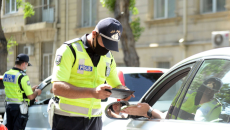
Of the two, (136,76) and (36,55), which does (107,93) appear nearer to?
(136,76)

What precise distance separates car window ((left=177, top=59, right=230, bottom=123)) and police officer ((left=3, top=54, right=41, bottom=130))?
338cm

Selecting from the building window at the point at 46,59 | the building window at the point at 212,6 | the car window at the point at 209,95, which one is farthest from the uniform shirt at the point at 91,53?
the building window at the point at 46,59

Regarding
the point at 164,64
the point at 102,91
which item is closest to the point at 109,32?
the point at 102,91

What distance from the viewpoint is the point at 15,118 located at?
5.21 meters

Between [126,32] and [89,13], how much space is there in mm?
7811

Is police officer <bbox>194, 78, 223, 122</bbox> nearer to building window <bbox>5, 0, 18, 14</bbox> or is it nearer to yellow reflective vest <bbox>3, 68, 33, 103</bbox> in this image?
yellow reflective vest <bbox>3, 68, 33, 103</bbox>

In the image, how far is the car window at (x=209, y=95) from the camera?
201cm

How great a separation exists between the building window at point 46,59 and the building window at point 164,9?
7.75m

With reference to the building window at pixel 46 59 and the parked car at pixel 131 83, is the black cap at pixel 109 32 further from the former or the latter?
the building window at pixel 46 59

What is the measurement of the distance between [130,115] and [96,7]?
46.7 feet

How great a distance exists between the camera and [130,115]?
279cm

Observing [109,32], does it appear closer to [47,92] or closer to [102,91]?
[102,91]

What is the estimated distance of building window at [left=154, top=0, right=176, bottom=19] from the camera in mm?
13414

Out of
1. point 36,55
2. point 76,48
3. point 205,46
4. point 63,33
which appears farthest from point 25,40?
point 76,48
